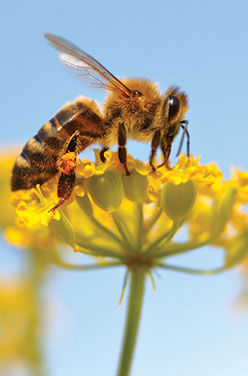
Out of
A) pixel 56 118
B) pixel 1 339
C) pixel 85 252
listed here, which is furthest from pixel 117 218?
pixel 1 339

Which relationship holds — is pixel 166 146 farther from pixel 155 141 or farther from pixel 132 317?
pixel 132 317

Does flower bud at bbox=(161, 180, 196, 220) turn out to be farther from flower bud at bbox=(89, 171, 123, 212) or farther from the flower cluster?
flower bud at bbox=(89, 171, 123, 212)

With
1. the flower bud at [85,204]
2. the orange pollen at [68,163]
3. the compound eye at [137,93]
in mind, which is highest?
the compound eye at [137,93]

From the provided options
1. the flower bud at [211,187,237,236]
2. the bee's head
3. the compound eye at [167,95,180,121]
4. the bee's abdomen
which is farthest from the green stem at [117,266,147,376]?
the compound eye at [167,95,180,121]

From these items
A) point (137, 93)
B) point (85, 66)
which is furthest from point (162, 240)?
point (85, 66)

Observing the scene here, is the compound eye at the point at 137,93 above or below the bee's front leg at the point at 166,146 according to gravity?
above

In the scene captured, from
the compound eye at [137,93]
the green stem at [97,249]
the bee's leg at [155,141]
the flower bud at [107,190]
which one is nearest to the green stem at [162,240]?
the green stem at [97,249]

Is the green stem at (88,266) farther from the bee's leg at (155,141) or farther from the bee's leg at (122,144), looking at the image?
the bee's leg at (155,141)
